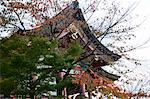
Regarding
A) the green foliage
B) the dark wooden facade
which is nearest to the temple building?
the dark wooden facade

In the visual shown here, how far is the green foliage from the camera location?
400 inches

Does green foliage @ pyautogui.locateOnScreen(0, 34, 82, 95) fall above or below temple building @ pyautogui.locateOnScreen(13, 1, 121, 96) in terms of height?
below

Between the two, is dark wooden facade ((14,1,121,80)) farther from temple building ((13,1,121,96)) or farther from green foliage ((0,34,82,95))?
green foliage ((0,34,82,95))

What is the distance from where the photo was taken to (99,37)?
43.7 ft

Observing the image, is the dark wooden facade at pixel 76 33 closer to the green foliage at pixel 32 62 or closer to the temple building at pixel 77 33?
the temple building at pixel 77 33

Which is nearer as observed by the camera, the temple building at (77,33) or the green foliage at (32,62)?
the green foliage at (32,62)

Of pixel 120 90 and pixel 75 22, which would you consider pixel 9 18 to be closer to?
pixel 75 22

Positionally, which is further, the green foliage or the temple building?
the temple building

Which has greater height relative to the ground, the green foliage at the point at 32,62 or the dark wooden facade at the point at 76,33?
the dark wooden facade at the point at 76,33

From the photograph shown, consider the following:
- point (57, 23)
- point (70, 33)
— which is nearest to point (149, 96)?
point (70, 33)

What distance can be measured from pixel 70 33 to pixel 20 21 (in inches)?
100

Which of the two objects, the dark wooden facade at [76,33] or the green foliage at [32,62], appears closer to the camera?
the green foliage at [32,62]

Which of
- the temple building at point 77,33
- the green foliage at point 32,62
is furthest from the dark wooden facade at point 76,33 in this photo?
the green foliage at point 32,62

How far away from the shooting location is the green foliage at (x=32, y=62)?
33.3ft
